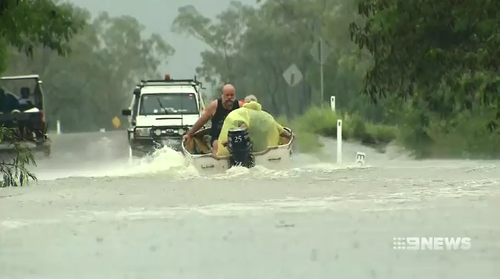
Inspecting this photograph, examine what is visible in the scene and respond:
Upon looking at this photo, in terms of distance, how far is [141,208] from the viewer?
16.5 meters

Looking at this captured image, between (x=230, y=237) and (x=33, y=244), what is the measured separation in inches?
73.8

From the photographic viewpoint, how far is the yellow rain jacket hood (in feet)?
76.3

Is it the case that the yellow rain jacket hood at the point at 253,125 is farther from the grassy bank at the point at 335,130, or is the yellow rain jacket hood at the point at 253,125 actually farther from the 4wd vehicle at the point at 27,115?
the grassy bank at the point at 335,130

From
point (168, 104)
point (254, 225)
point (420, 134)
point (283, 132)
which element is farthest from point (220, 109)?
point (420, 134)

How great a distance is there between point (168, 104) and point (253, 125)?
962 cm

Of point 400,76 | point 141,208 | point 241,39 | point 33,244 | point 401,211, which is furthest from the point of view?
point 241,39

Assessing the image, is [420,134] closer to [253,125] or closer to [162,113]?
[162,113]

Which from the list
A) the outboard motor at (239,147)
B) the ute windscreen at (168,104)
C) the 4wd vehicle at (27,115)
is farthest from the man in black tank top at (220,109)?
the 4wd vehicle at (27,115)

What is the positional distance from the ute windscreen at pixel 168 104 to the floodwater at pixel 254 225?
906 cm

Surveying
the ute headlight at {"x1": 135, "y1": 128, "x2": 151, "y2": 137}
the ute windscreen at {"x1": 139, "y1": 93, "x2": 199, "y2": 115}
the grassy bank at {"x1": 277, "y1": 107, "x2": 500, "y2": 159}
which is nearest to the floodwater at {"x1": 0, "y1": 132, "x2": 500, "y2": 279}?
the ute headlight at {"x1": 135, "y1": 128, "x2": 151, "y2": 137}

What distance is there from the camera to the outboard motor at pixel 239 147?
22.8 metres

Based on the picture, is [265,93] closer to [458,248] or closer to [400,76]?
[400,76]

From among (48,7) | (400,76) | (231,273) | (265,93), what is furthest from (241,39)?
(231,273)

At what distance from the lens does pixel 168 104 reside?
3294 centimetres
